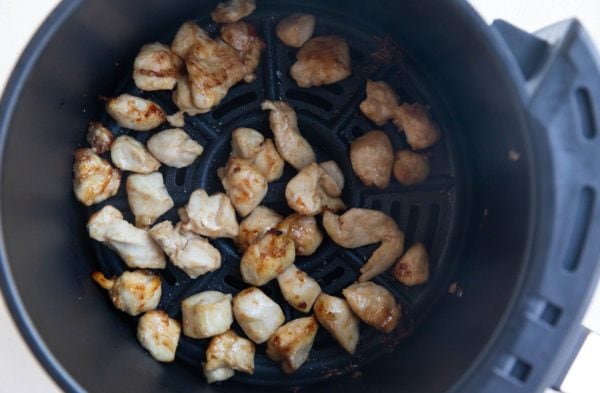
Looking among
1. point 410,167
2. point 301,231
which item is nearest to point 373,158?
point 410,167

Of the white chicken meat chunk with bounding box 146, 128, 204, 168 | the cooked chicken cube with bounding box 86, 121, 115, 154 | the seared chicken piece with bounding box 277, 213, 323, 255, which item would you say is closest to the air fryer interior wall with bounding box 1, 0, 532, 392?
the cooked chicken cube with bounding box 86, 121, 115, 154

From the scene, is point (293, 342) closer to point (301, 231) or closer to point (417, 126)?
point (301, 231)

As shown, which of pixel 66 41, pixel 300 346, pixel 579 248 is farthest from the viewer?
pixel 300 346

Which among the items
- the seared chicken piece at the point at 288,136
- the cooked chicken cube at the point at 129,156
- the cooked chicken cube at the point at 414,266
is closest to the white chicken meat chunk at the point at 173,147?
the cooked chicken cube at the point at 129,156

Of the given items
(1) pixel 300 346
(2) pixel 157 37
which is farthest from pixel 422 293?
(2) pixel 157 37

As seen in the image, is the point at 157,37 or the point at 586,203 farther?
the point at 157,37

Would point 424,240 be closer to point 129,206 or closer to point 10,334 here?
point 129,206
